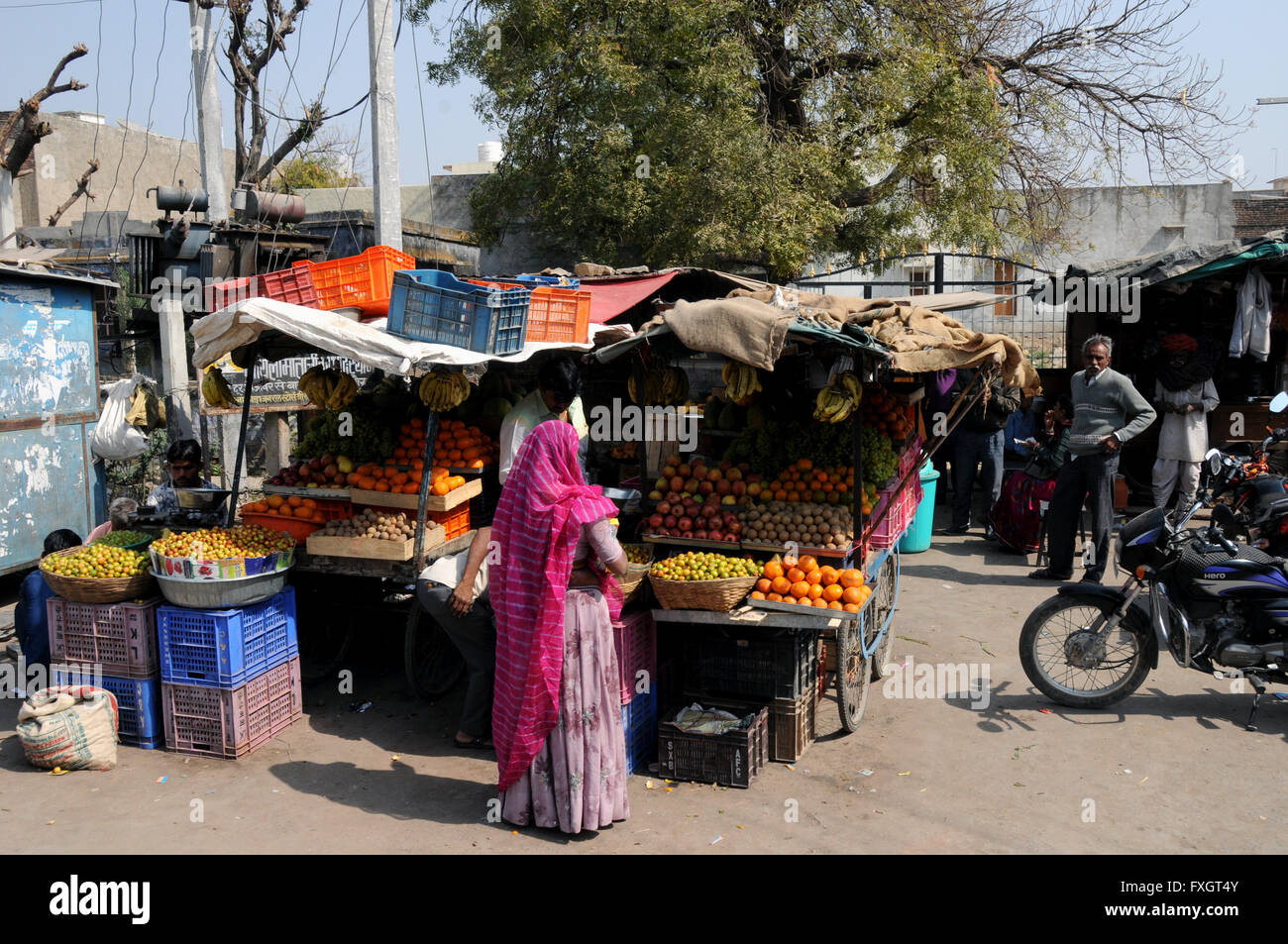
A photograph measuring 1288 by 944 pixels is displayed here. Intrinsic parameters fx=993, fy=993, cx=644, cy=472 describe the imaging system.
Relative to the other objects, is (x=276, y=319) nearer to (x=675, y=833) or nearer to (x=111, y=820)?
(x=111, y=820)

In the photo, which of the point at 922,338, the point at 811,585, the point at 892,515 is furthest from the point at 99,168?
the point at 811,585

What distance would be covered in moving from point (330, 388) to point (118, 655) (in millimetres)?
2034

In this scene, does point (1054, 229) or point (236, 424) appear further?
point (1054, 229)

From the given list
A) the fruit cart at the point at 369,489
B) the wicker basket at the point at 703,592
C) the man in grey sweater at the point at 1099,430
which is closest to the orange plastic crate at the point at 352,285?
the fruit cart at the point at 369,489

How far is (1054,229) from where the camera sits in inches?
579

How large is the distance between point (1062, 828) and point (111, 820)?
14.5 feet

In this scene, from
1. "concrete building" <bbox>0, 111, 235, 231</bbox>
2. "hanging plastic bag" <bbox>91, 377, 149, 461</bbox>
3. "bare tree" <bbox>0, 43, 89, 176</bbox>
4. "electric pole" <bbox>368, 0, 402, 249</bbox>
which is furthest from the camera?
"concrete building" <bbox>0, 111, 235, 231</bbox>

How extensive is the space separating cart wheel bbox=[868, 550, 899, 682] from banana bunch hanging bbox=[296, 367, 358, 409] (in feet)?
11.8

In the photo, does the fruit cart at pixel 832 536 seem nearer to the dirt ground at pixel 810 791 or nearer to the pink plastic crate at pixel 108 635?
the dirt ground at pixel 810 791

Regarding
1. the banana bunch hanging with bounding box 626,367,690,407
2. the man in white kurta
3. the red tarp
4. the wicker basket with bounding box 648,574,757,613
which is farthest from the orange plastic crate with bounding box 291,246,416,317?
the man in white kurta

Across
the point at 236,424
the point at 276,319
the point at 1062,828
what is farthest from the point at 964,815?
the point at 236,424

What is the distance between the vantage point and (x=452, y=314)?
5.68 meters

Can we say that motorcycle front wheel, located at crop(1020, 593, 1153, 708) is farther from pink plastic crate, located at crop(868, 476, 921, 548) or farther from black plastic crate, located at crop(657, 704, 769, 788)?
black plastic crate, located at crop(657, 704, 769, 788)

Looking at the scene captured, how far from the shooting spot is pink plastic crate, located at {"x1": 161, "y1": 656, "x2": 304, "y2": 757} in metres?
5.36
